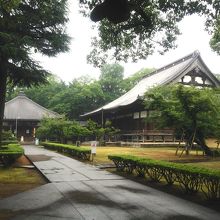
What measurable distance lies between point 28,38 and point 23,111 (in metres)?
40.1

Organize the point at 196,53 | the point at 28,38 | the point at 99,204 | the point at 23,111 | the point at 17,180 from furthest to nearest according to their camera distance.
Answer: the point at 23,111, the point at 196,53, the point at 28,38, the point at 17,180, the point at 99,204

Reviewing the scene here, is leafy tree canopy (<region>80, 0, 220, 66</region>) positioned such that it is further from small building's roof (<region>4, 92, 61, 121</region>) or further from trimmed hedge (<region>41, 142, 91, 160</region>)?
small building's roof (<region>4, 92, 61, 121</region>)

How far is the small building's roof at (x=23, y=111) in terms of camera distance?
55344 mm

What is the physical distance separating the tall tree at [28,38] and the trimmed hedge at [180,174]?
30.3 feet

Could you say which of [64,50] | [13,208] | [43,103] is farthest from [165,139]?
[43,103]

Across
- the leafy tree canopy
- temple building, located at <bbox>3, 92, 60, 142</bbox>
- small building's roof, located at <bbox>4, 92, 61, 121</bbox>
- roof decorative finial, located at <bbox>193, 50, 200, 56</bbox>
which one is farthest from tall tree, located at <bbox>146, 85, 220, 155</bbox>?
temple building, located at <bbox>3, 92, 60, 142</bbox>

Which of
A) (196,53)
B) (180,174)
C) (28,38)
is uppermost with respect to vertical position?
(196,53)

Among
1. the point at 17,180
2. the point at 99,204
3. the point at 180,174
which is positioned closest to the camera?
the point at 99,204

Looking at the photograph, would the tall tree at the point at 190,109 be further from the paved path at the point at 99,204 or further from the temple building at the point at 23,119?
the temple building at the point at 23,119

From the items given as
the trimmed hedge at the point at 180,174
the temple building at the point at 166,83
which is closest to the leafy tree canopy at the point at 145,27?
the trimmed hedge at the point at 180,174

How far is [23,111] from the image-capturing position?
189ft

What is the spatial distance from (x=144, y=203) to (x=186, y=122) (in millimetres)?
13386

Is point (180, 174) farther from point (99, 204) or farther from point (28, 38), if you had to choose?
point (28, 38)

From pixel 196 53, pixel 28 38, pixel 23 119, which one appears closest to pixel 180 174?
pixel 28 38
